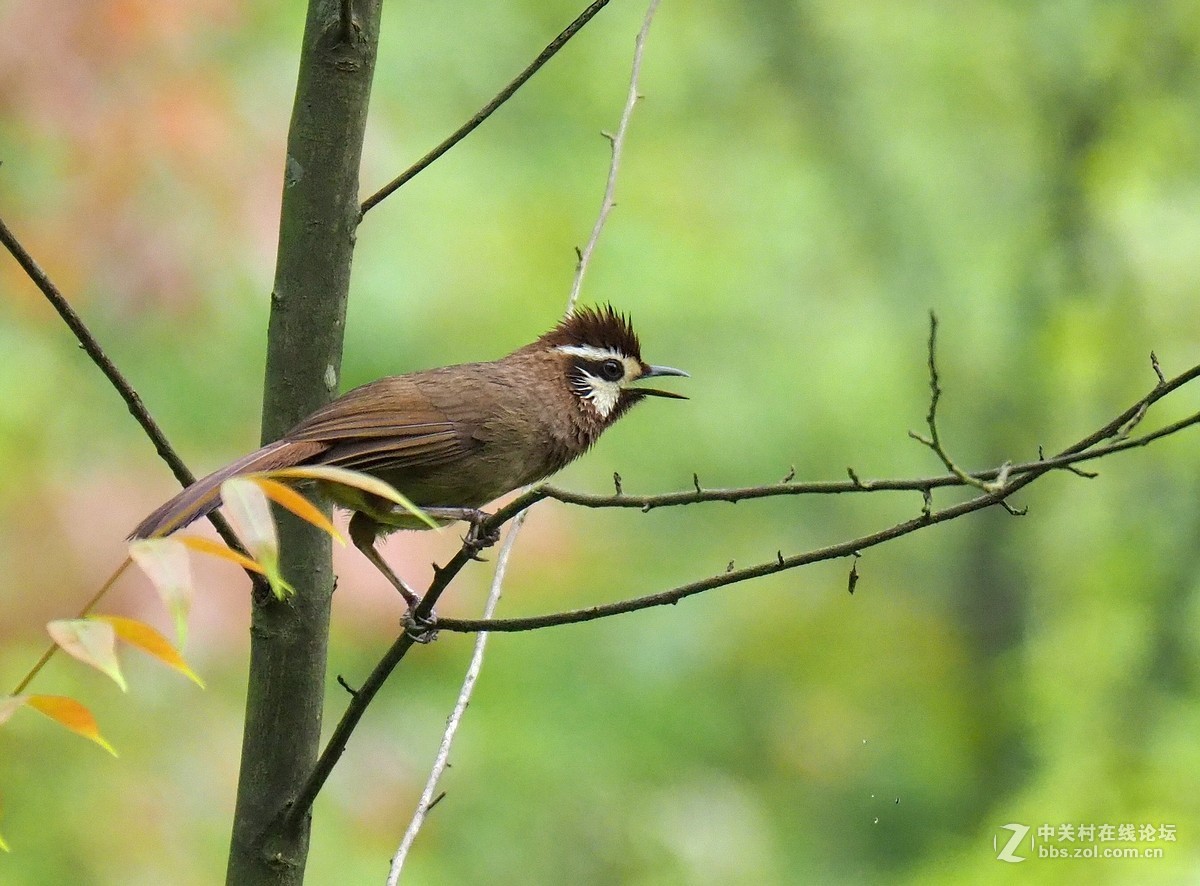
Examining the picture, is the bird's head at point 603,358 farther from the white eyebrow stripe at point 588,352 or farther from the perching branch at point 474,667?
the perching branch at point 474,667

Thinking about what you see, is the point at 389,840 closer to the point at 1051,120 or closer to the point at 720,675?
the point at 720,675

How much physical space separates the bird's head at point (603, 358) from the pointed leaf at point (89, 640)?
2798 millimetres

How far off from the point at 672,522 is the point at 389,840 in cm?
348

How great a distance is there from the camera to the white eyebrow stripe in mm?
4477

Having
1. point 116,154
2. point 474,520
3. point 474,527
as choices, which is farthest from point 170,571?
point 116,154

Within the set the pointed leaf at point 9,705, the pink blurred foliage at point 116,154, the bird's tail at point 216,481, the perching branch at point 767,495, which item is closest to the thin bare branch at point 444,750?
the perching branch at point 767,495

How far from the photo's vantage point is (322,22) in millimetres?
2717

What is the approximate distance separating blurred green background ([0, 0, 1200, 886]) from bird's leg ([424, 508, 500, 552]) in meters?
1.91

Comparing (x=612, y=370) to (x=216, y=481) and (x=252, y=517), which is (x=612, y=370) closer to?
(x=216, y=481)

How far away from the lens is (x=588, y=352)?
14.7ft

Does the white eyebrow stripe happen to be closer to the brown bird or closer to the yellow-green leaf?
the brown bird

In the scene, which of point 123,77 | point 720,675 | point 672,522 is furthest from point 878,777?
point 123,77

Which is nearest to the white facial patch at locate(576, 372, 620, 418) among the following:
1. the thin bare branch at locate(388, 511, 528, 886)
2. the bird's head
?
the bird's head

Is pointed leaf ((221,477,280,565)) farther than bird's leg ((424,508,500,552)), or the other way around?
bird's leg ((424,508,500,552))
